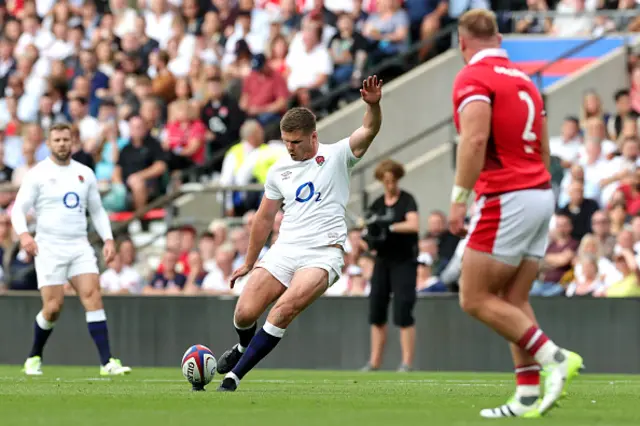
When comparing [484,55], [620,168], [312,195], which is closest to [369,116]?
[312,195]

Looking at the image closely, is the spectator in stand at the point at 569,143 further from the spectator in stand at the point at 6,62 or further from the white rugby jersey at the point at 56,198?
the spectator in stand at the point at 6,62

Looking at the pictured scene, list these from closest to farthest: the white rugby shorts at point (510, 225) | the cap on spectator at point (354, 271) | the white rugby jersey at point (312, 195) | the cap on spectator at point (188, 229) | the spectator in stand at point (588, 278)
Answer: the white rugby shorts at point (510, 225)
the white rugby jersey at point (312, 195)
the spectator in stand at point (588, 278)
the cap on spectator at point (354, 271)
the cap on spectator at point (188, 229)

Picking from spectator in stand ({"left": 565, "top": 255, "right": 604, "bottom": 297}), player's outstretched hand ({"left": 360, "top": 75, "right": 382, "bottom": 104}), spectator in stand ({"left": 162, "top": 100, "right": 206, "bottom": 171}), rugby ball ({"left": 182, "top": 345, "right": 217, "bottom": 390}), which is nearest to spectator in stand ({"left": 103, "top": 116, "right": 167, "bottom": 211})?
spectator in stand ({"left": 162, "top": 100, "right": 206, "bottom": 171})

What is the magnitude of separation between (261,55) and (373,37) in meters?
1.72

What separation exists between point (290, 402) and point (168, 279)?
995 centimetres

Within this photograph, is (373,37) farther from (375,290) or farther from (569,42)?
(375,290)

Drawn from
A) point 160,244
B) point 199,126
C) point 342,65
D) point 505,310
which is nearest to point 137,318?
point 160,244

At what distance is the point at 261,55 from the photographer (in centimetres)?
2266

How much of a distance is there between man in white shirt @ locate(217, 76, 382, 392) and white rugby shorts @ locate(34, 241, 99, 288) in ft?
11.9

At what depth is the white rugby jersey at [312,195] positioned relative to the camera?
37.2 feet

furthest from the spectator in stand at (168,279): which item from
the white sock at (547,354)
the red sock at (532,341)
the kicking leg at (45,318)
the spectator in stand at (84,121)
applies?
the white sock at (547,354)

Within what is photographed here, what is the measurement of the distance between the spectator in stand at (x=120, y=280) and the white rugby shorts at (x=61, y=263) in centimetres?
493

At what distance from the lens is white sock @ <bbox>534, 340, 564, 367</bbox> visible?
847 centimetres

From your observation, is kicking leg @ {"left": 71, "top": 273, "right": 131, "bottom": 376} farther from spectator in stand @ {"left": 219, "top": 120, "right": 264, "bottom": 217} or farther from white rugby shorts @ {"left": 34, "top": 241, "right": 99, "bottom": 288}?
spectator in stand @ {"left": 219, "top": 120, "right": 264, "bottom": 217}
